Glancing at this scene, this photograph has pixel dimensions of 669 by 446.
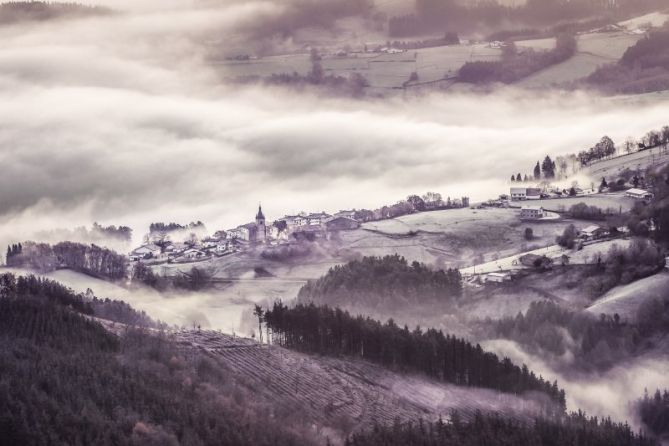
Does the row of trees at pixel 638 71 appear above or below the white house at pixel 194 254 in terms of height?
above

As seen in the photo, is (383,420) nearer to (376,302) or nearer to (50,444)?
(50,444)

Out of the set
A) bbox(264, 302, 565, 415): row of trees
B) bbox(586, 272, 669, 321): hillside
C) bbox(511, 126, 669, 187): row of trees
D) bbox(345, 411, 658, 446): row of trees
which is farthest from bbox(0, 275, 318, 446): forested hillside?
bbox(511, 126, 669, 187): row of trees

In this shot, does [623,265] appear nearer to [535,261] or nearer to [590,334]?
[535,261]

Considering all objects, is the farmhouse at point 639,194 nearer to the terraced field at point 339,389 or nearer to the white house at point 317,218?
the white house at point 317,218

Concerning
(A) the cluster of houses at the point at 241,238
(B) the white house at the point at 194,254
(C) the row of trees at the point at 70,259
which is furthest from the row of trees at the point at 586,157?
(C) the row of trees at the point at 70,259

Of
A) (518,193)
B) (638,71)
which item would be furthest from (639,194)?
(638,71)

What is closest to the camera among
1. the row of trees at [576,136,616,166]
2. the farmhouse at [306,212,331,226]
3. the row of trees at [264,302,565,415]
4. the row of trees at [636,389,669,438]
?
the row of trees at [636,389,669,438]

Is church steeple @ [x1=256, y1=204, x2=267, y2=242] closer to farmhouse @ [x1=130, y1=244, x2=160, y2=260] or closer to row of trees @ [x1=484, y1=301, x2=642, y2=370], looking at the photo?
farmhouse @ [x1=130, y1=244, x2=160, y2=260]
